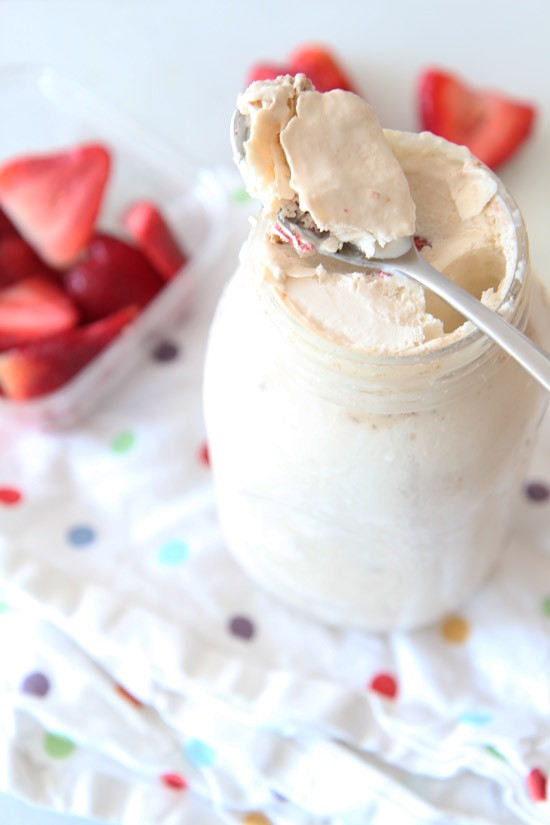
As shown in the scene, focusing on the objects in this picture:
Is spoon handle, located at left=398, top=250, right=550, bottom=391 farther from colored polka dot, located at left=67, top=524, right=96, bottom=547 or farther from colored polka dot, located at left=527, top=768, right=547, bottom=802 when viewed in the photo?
colored polka dot, located at left=67, top=524, right=96, bottom=547

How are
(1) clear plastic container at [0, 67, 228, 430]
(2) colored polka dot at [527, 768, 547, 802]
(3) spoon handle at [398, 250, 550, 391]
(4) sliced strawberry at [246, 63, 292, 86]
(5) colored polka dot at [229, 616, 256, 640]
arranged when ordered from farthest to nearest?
1. (4) sliced strawberry at [246, 63, 292, 86]
2. (1) clear plastic container at [0, 67, 228, 430]
3. (5) colored polka dot at [229, 616, 256, 640]
4. (2) colored polka dot at [527, 768, 547, 802]
5. (3) spoon handle at [398, 250, 550, 391]

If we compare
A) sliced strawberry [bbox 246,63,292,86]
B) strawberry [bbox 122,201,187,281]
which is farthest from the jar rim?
sliced strawberry [bbox 246,63,292,86]

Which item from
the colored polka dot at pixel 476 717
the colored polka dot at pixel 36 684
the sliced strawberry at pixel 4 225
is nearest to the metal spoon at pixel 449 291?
the colored polka dot at pixel 476 717

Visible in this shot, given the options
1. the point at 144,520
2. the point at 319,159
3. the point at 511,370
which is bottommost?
the point at 144,520

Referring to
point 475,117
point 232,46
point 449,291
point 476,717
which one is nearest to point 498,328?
point 449,291

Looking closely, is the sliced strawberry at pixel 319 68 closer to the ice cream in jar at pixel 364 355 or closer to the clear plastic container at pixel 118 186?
the clear plastic container at pixel 118 186

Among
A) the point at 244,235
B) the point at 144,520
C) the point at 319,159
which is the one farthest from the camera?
the point at 244,235

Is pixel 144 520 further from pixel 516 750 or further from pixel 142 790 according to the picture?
pixel 516 750

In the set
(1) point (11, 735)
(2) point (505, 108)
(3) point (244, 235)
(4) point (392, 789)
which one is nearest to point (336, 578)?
(4) point (392, 789)
